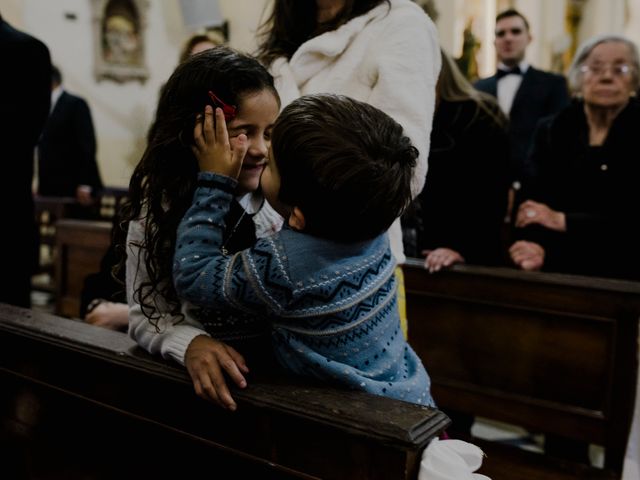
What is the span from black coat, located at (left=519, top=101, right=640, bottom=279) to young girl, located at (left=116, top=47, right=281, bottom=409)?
1786mm

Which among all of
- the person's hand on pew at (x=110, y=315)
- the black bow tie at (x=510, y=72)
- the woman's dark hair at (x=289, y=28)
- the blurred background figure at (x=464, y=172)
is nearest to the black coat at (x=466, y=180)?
the blurred background figure at (x=464, y=172)

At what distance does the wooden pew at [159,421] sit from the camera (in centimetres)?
102

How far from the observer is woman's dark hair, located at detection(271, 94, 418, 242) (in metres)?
1.14

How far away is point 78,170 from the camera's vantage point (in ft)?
21.6

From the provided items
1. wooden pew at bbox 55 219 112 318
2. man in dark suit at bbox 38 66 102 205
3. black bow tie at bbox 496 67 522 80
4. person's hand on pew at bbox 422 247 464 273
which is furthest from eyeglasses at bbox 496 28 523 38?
man in dark suit at bbox 38 66 102 205

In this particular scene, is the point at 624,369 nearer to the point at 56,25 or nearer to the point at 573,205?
the point at 573,205

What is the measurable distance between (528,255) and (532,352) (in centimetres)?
47

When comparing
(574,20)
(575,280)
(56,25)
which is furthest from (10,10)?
(574,20)

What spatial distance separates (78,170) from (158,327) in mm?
5662

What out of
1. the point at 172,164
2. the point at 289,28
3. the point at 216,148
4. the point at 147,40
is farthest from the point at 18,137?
the point at 147,40

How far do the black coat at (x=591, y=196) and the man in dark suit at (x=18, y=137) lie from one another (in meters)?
1.93

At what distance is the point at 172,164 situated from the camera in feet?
4.42

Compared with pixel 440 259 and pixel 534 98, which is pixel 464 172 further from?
pixel 534 98

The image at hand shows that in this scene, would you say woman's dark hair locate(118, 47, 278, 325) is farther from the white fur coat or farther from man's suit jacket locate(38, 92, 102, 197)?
man's suit jacket locate(38, 92, 102, 197)
